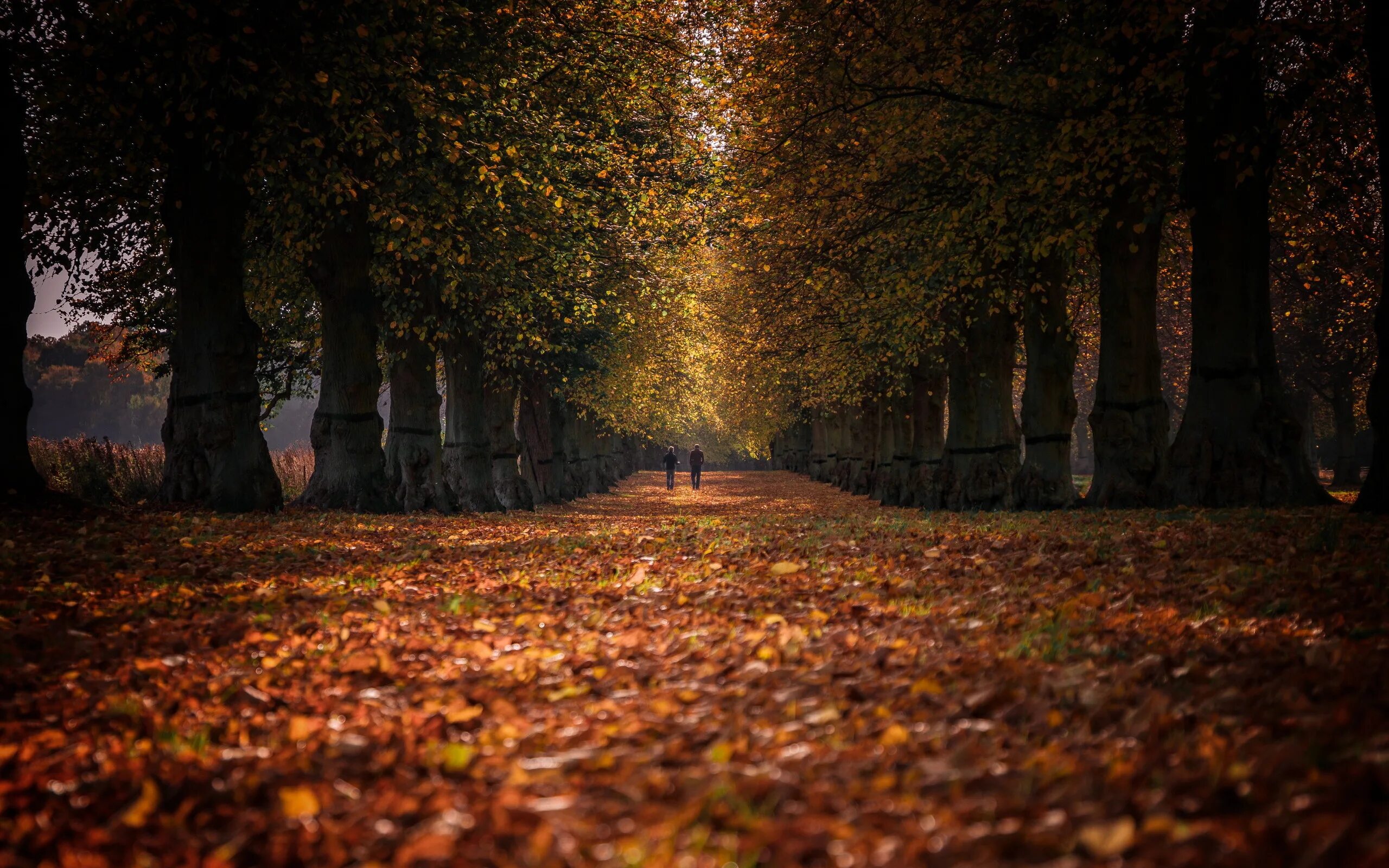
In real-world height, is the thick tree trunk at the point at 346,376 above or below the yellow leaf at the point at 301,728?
above

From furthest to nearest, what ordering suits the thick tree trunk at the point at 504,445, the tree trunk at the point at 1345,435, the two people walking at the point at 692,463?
the two people walking at the point at 692,463 < the tree trunk at the point at 1345,435 < the thick tree trunk at the point at 504,445

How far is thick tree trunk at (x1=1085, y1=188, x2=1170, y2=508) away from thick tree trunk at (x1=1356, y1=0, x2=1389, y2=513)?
4.58 meters

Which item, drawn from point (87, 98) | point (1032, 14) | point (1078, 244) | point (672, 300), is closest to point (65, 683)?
point (87, 98)

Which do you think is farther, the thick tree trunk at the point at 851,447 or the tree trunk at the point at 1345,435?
the thick tree trunk at the point at 851,447

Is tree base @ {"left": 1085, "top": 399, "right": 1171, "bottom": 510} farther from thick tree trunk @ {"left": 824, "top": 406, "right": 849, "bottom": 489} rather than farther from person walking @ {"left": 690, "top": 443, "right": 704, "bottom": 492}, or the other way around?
person walking @ {"left": 690, "top": 443, "right": 704, "bottom": 492}

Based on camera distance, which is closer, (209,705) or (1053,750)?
(1053,750)

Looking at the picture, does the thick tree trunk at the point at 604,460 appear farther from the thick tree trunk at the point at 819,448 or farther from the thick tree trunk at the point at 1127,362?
the thick tree trunk at the point at 1127,362

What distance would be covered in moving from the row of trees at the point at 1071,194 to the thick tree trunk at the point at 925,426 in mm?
3212

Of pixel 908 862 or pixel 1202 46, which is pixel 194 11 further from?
pixel 1202 46

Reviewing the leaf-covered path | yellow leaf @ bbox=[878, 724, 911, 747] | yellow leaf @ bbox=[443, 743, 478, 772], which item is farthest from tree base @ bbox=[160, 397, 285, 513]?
yellow leaf @ bbox=[878, 724, 911, 747]

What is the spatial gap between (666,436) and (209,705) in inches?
2561

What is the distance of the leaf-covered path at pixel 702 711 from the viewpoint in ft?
8.63

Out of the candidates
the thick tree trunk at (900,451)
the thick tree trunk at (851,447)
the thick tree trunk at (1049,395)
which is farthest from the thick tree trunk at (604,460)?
the thick tree trunk at (1049,395)

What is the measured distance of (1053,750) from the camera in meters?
3.21
